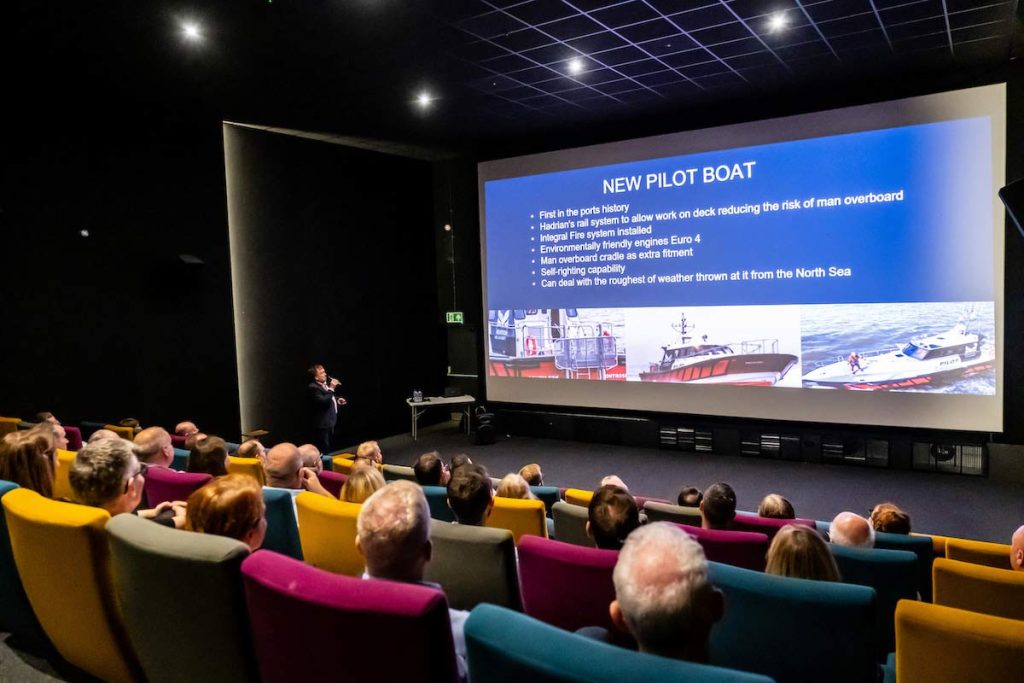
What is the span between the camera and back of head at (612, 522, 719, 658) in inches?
48.1

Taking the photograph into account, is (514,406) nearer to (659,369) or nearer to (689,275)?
(659,369)

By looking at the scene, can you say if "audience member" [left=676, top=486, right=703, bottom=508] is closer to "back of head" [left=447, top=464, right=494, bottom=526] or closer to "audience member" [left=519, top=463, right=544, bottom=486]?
"audience member" [left=519, top=463, right=544, bottom=486]

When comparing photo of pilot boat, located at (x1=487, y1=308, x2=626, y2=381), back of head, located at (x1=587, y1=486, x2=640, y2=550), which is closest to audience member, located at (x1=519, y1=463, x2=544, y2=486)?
back of head, located at (x1=587, y1=486, x2=640, y2=550)

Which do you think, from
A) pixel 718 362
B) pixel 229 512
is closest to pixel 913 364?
pixel 718 362

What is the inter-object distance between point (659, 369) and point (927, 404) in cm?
294

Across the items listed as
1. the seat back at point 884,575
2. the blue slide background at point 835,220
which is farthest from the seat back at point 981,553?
the blue slide background at point 835,220

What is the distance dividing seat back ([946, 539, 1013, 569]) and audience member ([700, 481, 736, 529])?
2.99 ft

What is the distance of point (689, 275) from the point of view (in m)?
8.23

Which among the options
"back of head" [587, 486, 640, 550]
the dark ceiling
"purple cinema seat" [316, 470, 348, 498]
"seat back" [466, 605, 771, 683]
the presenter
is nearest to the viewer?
"seat back" [466, 605, 771, 683]

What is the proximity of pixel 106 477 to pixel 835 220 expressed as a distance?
7.21 meters

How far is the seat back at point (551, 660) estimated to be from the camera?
1.03 metres

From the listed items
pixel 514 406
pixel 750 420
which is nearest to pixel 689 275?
pixel 750 420

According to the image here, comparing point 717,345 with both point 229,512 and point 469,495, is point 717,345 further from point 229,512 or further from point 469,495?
point 229,512

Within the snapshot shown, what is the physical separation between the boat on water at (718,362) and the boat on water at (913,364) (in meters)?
0.43
